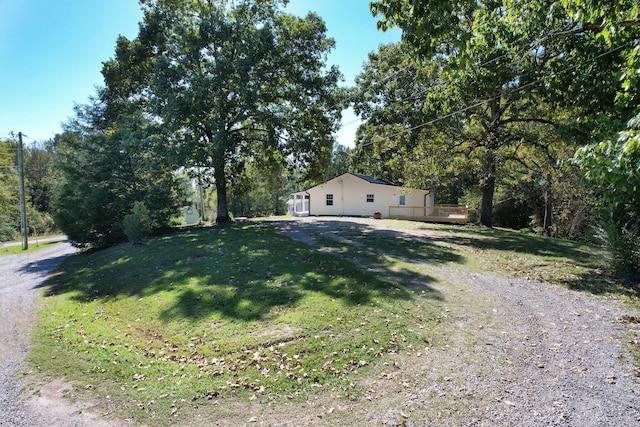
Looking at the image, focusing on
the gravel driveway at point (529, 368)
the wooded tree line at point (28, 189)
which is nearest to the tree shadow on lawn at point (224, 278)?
the gravel driveway at point (529, 368)

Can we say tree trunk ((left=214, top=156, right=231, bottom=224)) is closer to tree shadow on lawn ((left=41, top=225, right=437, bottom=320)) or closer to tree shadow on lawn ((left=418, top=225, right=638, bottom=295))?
tree shadow on lawn ((left=41, top=225, right=437, bottom=320))

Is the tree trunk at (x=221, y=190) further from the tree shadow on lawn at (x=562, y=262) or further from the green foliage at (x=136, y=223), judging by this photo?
the tree shadow on lawn at (x=562, y=262)

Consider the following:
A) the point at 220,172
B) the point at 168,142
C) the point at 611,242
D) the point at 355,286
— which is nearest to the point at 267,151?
the point at 220,172

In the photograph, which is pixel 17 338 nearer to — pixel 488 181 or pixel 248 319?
pixel 248 319

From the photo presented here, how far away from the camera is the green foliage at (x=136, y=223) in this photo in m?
15.5

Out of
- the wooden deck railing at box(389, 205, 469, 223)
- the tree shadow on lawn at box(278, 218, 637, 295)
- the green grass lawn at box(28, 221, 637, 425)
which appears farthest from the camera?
the wooden deck railing at box(389, 205, 469, 223)

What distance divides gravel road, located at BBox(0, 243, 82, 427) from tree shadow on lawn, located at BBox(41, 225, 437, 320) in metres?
0.83

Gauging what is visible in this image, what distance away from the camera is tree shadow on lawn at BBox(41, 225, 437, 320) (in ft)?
24.0

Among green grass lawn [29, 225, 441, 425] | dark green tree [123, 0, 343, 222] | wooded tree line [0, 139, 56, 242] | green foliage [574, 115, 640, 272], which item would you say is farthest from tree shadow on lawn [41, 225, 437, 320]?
wooded tree line [0, 139, 56, 242]

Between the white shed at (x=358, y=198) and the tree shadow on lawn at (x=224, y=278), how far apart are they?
1906 centimetres

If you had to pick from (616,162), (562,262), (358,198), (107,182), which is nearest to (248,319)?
(616,162)

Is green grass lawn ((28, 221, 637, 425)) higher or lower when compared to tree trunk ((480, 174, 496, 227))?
lower

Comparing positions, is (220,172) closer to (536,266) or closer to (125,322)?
(125,322)

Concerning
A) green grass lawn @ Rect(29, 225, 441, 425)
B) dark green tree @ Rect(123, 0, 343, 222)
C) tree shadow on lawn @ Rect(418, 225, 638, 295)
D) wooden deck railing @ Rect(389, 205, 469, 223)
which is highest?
dark green tree @ Rect(123, 0, 343, 222)
